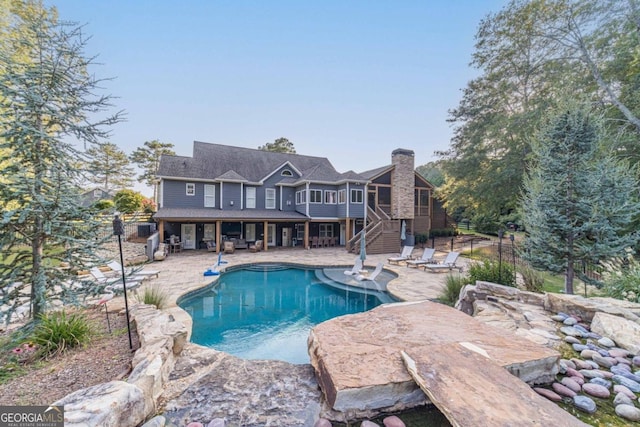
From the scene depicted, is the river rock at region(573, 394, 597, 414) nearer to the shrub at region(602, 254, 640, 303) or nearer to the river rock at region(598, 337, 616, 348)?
the river rock at region(598, 337, 616, 348)

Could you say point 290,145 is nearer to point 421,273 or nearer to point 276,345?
point 421,273

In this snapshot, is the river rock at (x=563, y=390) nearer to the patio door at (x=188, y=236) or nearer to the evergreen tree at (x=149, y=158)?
the patio door at (x=188, y=236)

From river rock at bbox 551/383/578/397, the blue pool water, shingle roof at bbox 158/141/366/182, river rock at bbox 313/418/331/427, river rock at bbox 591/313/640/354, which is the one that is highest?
shingle roof at bbox 158/141/366/182

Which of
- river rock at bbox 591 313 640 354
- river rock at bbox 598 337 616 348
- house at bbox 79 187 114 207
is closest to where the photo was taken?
river rock at bbox 591 313 640 354

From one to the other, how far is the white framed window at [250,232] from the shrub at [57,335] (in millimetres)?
15371

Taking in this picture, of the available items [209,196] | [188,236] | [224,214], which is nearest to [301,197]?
[224,214]

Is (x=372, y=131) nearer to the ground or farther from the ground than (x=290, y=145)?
nearer to the ground

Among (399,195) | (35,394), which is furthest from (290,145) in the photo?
(35,394)

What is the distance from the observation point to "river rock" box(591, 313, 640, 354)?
3.31m

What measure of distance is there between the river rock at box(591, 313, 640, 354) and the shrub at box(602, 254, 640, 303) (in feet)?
5.92

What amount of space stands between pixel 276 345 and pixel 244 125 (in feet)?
56.0

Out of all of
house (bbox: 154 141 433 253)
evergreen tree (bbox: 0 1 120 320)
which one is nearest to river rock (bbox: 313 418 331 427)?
evergreen tree (bbox: 0 1 120 320)

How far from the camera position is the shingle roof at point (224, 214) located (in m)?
15.1

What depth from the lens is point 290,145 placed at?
1455 inches
